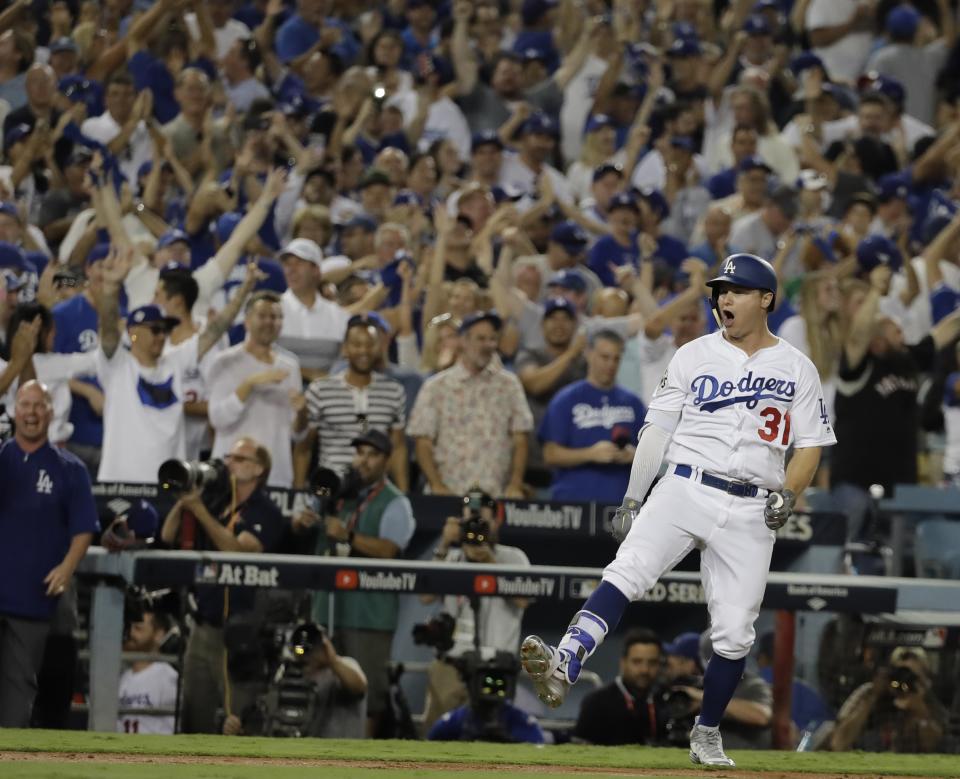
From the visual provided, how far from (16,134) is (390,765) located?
23.6 feet

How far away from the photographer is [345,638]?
8789mm

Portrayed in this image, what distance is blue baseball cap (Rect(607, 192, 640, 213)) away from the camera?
40.5 ft

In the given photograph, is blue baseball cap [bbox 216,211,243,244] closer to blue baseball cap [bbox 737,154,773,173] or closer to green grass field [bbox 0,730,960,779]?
blue baseball cap [bbox 737,154,773,173]

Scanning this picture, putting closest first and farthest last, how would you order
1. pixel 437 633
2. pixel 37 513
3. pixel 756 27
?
pixel 37 513 → pixel 437 633 → pixel 756 27

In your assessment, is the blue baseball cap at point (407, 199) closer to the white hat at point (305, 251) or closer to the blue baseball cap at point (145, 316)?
the white hat at point (305, 251)

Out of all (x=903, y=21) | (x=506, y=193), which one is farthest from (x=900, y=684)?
(x=903, y=21)

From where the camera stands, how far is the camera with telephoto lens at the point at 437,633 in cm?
837

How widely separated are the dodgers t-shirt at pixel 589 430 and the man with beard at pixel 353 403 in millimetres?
863

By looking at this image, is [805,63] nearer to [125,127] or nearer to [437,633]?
[125,127]

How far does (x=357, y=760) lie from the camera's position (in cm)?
641

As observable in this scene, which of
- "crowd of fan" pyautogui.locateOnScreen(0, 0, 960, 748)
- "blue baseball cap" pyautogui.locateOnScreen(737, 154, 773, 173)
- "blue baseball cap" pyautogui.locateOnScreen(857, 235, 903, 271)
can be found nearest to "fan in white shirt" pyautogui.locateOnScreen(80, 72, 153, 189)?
"crowd of fan" pyautogui.locateOnScreen(0, 0, 960, 748)

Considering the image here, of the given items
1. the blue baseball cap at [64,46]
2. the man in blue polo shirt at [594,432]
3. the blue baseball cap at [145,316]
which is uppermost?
the blue baseball cap at [64,46]

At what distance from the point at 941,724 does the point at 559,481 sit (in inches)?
95.6

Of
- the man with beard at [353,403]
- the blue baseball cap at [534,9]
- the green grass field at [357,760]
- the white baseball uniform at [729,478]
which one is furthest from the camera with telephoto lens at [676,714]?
the blue baseball cap at [534,9]
